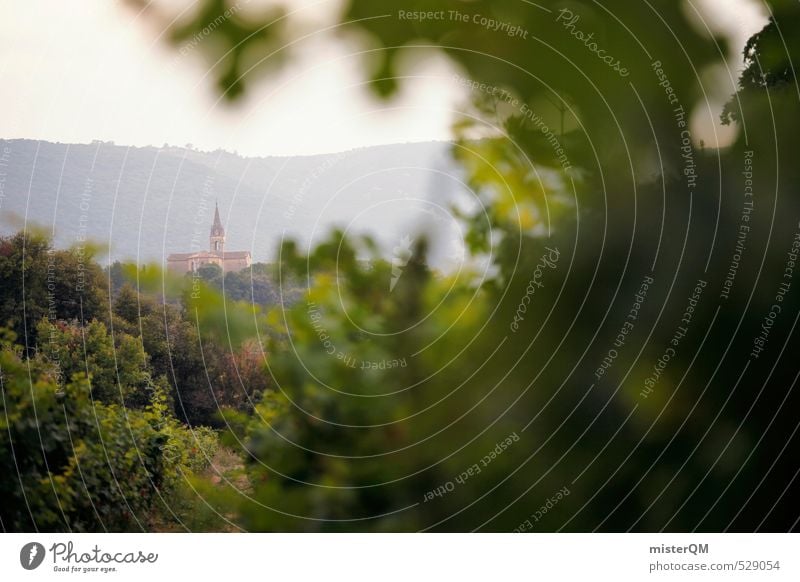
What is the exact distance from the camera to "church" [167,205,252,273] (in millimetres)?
1261

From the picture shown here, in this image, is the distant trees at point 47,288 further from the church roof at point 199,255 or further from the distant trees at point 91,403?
the church roof at point 199,255

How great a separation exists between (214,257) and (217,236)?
4 centimetres

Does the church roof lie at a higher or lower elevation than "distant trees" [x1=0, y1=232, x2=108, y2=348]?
higher

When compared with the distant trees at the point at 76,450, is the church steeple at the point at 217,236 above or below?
above

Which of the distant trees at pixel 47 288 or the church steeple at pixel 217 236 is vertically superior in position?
the church steeple at pixel 217 236

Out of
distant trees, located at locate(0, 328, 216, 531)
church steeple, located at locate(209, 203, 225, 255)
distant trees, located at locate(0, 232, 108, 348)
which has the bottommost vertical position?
distant trees, located at locate(0, 328, 216, 531)

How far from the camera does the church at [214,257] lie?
126 cm

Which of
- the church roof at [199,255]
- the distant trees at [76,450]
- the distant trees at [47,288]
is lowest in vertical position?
the distant trees at [76,450]

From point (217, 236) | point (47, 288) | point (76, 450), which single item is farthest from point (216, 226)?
point (76, 450)

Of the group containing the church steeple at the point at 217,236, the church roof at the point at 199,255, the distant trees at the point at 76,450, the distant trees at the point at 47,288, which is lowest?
the distant trees at the point at 76,450

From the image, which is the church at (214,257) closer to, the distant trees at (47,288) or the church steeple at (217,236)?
the church steeple at (217,236)

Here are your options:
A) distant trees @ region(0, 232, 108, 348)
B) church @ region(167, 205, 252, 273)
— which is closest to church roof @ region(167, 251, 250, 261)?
church @ region(167, 205, 252, 273)

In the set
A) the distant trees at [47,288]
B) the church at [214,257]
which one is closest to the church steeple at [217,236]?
the church at [214,257]

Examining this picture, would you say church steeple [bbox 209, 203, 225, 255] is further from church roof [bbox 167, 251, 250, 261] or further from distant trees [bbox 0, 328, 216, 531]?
distant trees [bbox 0, 328, 216, 531]
